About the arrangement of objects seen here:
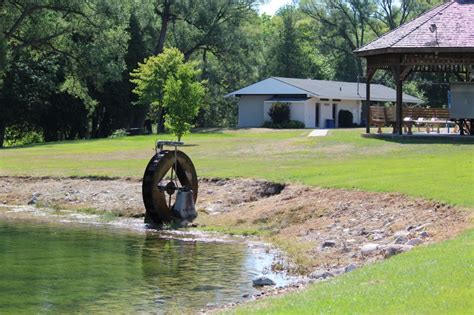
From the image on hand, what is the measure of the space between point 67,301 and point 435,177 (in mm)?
12665

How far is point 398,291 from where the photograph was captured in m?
10.9

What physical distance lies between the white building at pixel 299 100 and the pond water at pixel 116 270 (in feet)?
141

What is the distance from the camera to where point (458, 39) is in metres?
38.0

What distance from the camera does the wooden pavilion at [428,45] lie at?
37.8 meters

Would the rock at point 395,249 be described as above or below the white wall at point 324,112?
below

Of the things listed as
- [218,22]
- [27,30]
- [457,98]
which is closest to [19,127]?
[27,30]

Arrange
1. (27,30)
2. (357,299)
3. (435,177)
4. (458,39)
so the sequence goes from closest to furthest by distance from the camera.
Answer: (357,299) → (435,177) → (458,39) → (27,30)

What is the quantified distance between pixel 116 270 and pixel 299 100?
49162 mm

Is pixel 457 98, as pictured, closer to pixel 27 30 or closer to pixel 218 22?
pixel 27 30

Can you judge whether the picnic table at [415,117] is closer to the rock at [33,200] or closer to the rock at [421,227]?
the rock at [33,200]

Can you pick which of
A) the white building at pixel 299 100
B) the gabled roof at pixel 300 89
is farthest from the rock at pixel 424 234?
the gabled roof at pixel 300 89

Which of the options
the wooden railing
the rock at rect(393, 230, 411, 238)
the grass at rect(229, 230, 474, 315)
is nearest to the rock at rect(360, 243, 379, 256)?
the rock at rect(393, 230, 411, 238)

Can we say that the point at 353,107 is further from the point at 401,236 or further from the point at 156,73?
the point at 401,236

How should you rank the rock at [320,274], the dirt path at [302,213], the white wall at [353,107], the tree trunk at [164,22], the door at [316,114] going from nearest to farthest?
1. the rock at [320,274]
2. the dirt path at [302,213]
3. the door at [316,114]
4. the tree trunk at [164,22]
5. the white wall at [353,107]
